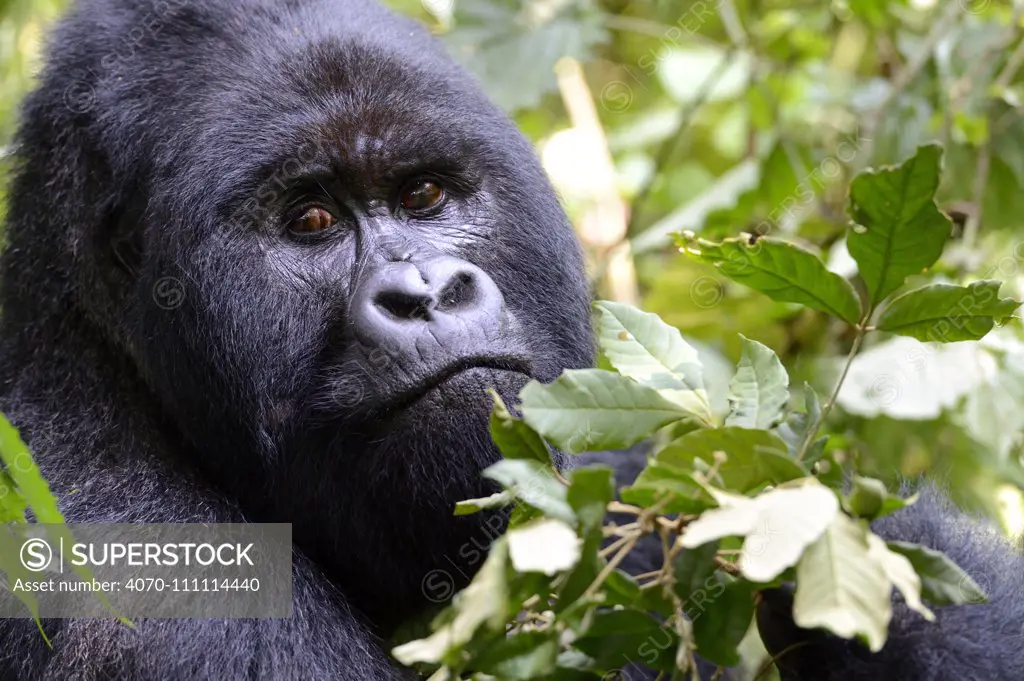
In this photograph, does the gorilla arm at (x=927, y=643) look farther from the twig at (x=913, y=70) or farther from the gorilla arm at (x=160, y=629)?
the twig at (x=913, y=70)

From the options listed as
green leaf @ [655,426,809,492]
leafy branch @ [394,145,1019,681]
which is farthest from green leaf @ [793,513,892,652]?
green leaf @ [655,426,809,492]

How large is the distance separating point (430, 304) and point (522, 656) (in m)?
0.91

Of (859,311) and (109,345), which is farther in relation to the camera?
(109,345)

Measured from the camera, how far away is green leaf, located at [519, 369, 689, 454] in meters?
1.92

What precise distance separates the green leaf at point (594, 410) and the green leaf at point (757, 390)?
0.14m

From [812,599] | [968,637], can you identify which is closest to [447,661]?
[812,599]

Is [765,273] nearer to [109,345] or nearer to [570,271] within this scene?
[570,271]

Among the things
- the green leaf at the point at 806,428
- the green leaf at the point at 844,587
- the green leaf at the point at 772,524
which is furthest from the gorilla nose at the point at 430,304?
the green leaf at the point at 844,587

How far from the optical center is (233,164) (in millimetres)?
2627

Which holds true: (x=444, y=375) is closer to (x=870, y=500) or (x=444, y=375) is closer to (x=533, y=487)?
(x=533, y=487)

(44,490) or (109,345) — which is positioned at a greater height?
(44,490)

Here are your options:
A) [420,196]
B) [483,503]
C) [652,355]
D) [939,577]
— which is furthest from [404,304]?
[939,577]

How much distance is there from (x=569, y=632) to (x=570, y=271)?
1338 mm

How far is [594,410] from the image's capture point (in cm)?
197
